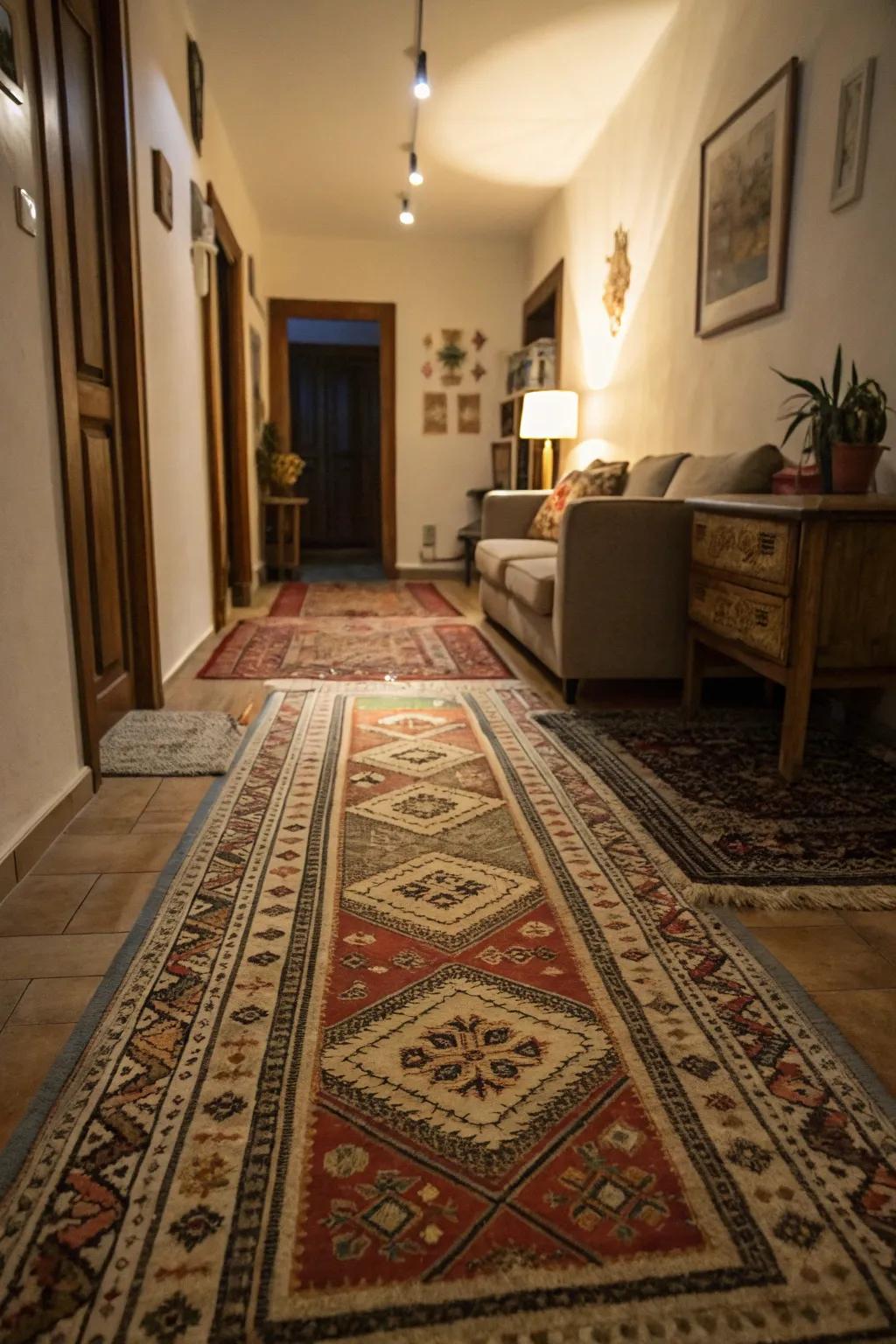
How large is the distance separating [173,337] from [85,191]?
3.25 ft

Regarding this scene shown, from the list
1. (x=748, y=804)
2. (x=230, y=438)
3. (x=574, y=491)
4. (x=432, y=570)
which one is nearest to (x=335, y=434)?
(x=432, y=570)

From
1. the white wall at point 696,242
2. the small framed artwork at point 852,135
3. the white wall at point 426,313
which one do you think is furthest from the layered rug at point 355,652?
the white wall at point 426,313

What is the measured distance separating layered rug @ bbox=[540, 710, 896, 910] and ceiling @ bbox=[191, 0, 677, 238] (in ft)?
9.74

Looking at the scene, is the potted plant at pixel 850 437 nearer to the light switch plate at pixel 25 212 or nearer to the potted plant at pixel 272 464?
the light switch plate at pixel 25 212

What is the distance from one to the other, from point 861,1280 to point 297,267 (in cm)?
719

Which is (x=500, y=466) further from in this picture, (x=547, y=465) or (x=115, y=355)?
(x=115, y=355)

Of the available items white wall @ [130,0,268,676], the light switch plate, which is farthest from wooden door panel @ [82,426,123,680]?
the light switch plate

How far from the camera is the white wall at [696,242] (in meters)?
2.35

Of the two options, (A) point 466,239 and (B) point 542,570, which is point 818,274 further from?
(A) point 466,239

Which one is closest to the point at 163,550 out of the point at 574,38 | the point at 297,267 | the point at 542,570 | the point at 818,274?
the point at 542,570

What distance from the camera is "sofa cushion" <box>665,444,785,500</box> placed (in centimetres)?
273

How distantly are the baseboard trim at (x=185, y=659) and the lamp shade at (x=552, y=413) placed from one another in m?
2.37

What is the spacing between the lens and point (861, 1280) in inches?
32.2

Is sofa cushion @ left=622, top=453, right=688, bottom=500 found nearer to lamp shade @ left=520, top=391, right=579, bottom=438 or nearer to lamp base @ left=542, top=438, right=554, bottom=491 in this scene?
lamp shade @ left=520, top=391, right=579, bottom=438
